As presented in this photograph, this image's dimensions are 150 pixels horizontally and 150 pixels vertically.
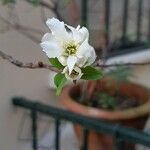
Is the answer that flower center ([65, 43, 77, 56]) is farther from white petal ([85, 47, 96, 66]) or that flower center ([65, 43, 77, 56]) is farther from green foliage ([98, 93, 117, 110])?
green foliage ([98, 93, 117, 110])

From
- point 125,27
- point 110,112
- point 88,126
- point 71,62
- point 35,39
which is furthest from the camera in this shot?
point 125,27

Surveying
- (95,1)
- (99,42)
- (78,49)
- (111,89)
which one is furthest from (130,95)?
(78,49)

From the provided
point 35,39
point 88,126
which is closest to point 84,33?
point 88,126

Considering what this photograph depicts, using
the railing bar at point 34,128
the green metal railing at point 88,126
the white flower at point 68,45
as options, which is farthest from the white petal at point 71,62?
the railing bar at point 34,128

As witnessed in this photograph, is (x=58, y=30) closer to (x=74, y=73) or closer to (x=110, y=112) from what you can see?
(x=74, y=73)

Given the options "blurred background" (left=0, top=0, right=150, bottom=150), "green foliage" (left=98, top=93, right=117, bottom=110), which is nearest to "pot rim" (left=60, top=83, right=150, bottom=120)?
"green foliage" (left=98, top=93, right=117, bottom=110)

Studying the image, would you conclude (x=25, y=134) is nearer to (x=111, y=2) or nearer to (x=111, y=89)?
(x=111, y=89)
